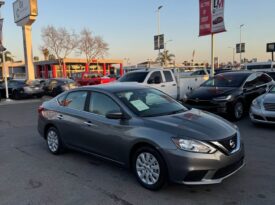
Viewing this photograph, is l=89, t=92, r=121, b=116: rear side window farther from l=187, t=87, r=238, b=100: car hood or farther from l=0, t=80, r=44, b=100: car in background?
l=0, t=80, r=44, b=100: car in background

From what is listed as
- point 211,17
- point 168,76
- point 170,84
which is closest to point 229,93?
point 170,84

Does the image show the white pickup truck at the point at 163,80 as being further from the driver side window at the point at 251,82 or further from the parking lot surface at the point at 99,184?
the parking lot surface at the point at 99,184

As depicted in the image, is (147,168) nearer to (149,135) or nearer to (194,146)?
(149,135)

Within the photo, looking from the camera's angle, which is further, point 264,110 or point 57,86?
point 57,86

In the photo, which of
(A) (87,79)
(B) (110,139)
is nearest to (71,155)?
(B) (110,139)

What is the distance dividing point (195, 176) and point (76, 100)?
2900mm

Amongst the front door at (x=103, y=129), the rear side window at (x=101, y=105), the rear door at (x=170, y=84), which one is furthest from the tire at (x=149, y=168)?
the rear door at (x=170, y=84)

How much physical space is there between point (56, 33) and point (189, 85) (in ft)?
126

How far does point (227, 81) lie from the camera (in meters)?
10.5

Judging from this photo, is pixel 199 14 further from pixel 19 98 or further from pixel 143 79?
pixel 19 98

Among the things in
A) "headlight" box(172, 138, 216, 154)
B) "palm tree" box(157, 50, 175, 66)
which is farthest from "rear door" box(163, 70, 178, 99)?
"palm tree" box(157, 50, 175, 66)

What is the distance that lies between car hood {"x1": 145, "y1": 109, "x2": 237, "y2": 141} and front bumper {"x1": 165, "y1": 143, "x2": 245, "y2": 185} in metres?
0.24

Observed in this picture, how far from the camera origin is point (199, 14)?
16.8 meters

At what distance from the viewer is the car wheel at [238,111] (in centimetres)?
931
